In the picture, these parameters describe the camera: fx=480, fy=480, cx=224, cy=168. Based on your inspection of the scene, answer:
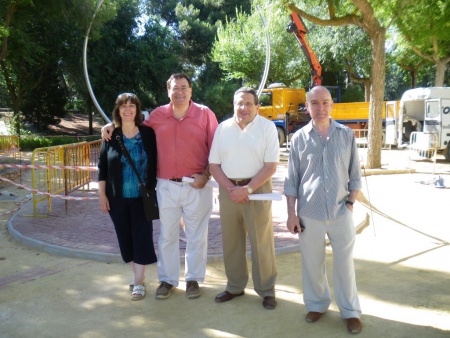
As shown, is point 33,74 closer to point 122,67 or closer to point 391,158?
point 122,67

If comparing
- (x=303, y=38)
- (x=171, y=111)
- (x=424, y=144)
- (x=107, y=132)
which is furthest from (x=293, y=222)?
(x=303, y=38)

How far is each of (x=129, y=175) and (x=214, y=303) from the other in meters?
1.34

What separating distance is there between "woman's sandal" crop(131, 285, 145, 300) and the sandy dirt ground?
0.05 metres

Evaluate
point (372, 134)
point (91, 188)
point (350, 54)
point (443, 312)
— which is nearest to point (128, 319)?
point (443, 312)

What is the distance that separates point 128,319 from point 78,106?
41340mm

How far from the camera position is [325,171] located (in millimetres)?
3482

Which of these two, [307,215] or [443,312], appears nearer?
[307,215]

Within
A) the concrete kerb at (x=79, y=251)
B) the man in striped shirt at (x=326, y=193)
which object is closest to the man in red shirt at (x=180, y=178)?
the man in striped shirt at (x=326, y=193)

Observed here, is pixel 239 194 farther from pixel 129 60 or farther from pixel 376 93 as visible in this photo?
pixel 129 60

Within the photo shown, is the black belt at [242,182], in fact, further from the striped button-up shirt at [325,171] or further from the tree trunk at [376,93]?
the tree trunk at [376,93]

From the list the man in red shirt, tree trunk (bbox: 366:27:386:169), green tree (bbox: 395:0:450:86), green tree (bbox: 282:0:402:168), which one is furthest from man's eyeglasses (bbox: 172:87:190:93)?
green tree (bbox: 395:0:450:86)

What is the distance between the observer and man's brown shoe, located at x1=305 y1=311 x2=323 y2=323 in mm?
3695

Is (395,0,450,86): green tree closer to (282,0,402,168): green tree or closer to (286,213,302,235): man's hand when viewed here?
(282,0,402,168): green tree

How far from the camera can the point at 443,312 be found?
3.85 metres
